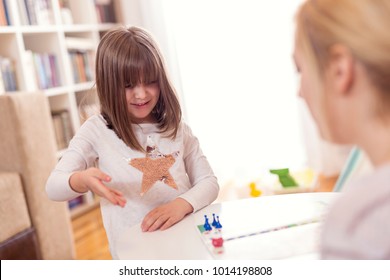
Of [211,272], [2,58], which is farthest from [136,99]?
[2,58]

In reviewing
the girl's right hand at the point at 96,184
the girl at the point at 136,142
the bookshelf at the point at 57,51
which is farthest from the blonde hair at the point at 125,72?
the bookshelf at the point at 57,51

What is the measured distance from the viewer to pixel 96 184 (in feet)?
2.70

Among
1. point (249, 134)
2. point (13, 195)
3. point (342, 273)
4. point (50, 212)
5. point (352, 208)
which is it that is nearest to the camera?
point (352, 208)

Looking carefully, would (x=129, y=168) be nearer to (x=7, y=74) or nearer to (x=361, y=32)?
(x=361, y=32)

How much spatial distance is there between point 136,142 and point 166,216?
26 cm

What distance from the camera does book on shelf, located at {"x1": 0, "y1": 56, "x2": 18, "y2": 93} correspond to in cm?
233

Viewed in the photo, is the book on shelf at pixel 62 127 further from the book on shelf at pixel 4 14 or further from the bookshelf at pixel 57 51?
the book on shelf at pixel 4 14

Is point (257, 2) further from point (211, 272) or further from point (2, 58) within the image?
point (211, 272)

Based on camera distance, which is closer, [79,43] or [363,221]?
[363,221]

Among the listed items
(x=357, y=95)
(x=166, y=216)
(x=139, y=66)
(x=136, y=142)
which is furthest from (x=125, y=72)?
(x=357, y=95)

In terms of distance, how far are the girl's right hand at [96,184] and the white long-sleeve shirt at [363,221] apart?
39 centimetres

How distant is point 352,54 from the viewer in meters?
0.48

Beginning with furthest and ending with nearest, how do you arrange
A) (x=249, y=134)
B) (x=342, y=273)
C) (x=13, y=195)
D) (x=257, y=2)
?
(x=249, y=134), (x=257, y=2), (x=13, y=195), (x=342, y=273)

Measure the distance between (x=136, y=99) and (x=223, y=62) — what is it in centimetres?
186
